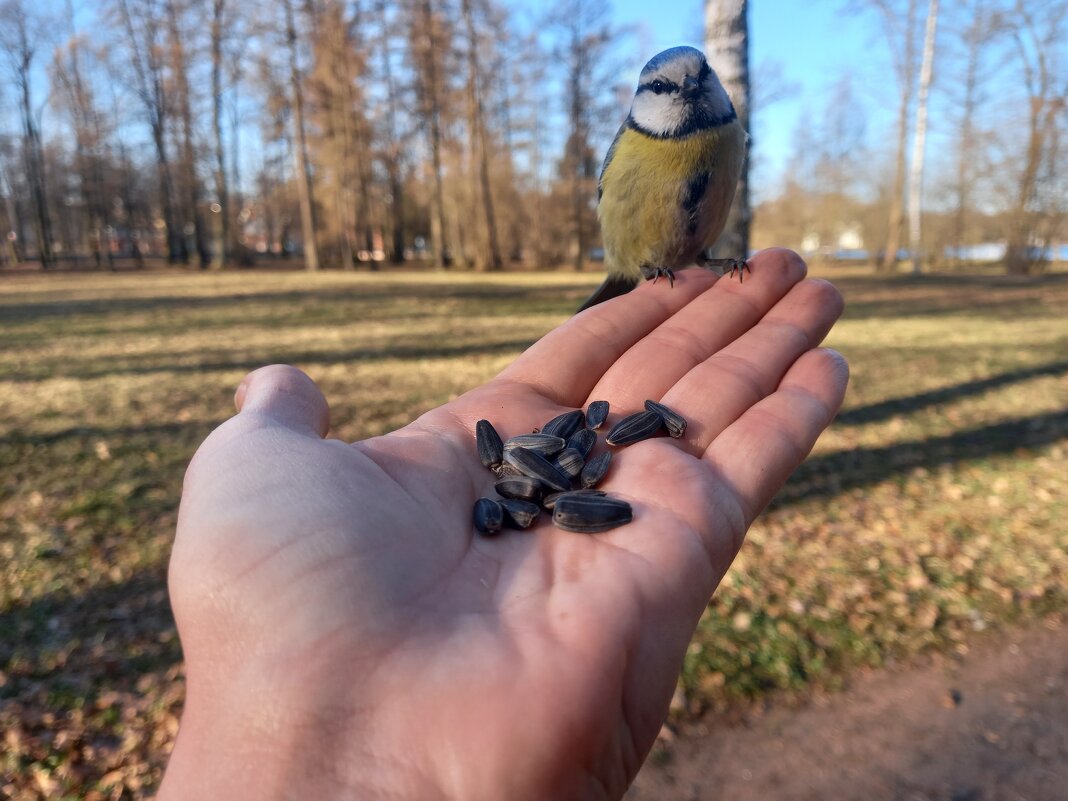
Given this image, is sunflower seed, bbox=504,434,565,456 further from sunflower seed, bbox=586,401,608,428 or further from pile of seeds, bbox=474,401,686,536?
sunflower seed, bbox=586,401,608,428

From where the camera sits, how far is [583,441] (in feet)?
8.15

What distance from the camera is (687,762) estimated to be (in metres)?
2.95

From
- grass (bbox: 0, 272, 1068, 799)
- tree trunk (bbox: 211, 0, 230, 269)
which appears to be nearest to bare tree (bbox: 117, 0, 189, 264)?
tree trunk (bbox: 211, 0, 230, 269)

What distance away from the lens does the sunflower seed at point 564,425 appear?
2.55 metres

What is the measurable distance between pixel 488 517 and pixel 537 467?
293 mm

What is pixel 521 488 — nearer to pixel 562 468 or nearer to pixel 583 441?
pixel 562 468

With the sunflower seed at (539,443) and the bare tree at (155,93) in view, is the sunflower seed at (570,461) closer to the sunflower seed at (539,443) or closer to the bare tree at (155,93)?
the sunflower seed at (539,443)

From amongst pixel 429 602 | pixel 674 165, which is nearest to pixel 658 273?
pixel 674 165

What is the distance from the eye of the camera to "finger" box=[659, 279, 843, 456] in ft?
8.23

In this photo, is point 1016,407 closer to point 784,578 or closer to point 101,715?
point 784,578

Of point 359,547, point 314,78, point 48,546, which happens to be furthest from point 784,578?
point 314,78

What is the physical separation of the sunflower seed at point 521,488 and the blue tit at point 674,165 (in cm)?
148

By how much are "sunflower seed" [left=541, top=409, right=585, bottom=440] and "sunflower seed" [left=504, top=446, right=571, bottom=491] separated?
9.6 inches

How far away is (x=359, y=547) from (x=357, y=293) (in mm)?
19256
